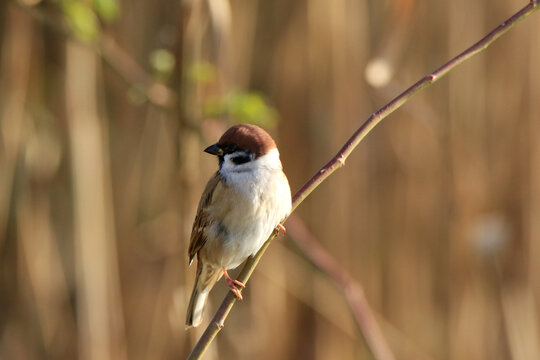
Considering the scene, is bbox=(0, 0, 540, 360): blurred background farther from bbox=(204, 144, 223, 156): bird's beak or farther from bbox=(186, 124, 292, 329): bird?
bbox=(204, 144, 223, 156): bird's beak

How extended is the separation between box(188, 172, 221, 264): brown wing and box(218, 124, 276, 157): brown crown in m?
0.14

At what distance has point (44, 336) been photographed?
2416mm

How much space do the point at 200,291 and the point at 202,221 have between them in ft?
0.62

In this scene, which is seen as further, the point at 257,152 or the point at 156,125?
the point at 156,125

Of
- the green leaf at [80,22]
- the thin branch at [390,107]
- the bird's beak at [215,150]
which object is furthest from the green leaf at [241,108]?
the thin branch at [390,107]

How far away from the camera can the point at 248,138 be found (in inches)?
58.6

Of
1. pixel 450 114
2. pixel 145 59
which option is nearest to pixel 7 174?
pixel 145 59

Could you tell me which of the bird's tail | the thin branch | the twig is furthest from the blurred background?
the thin branch

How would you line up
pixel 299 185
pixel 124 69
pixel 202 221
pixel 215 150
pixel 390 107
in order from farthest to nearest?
1. pixel 299 185
2. pixel 124 69
3. pixel 202 221
4. pixel 215 150
5. pixel 390 107

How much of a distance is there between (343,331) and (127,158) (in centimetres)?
102

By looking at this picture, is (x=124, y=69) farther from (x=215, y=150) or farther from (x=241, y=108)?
(x=215, y=150)

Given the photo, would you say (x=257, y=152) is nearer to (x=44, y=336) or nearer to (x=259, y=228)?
(x=259, y=228)

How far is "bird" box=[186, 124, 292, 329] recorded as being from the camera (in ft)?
4.91

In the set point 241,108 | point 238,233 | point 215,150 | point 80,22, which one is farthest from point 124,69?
point 238,233
